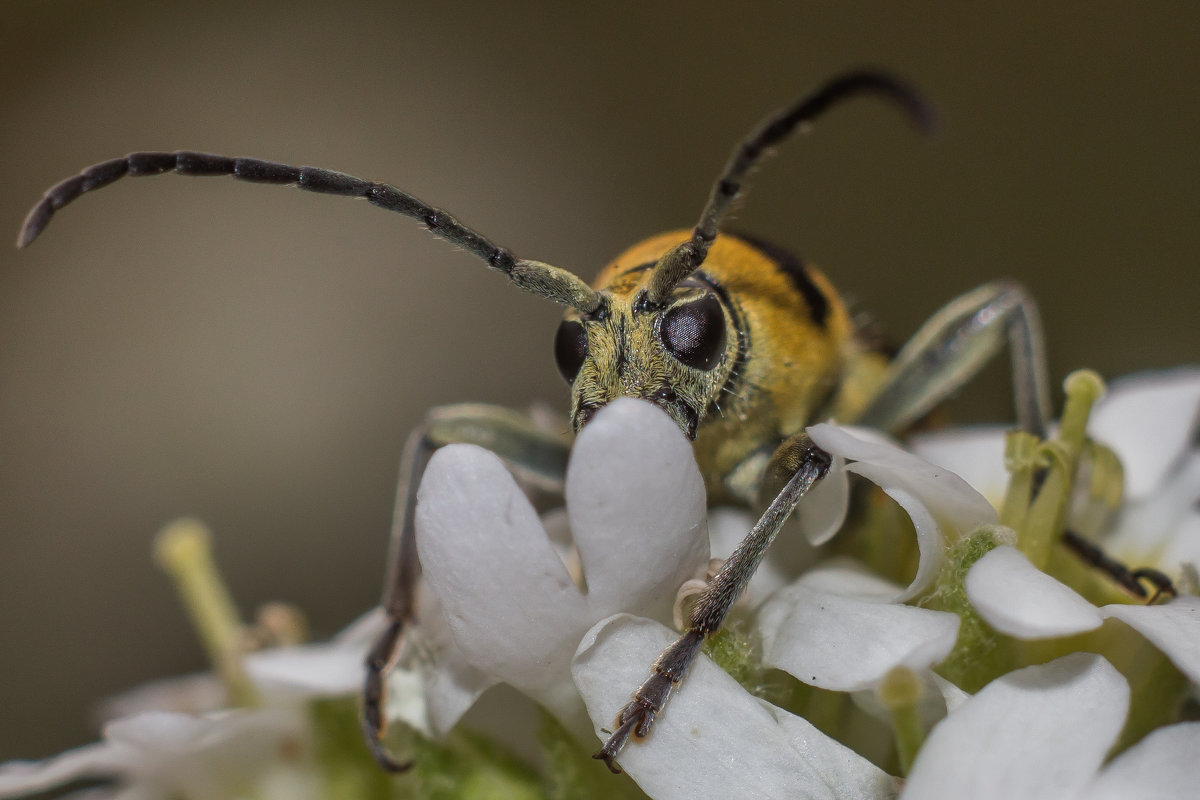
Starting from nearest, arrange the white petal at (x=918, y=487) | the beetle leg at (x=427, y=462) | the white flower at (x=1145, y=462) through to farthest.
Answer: the white petal at (x=918, y=487) → the beetle leg at (x=427, y=462) → the white flower at (x=1145, y=462)

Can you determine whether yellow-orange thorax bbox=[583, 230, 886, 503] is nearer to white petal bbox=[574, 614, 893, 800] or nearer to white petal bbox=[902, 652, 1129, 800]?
white petal bbox=[574, 614, 893, 800]

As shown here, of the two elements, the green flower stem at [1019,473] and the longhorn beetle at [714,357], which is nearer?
the longhorn beetle at [714,357]

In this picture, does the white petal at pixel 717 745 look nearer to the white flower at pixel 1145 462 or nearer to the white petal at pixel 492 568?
the white petal at pixel 492 568

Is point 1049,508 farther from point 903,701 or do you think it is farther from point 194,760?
point 194,760

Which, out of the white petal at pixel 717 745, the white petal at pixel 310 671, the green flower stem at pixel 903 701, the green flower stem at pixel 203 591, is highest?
the green flower stem at pixel 903 701

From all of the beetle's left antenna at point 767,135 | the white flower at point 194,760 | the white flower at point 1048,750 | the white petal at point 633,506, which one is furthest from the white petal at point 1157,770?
the white flower at point 194,760

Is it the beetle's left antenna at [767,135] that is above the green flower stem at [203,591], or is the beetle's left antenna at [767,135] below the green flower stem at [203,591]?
above

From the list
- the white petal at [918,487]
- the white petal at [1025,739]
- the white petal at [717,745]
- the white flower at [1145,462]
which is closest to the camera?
Result: the white petal at [1025,739]

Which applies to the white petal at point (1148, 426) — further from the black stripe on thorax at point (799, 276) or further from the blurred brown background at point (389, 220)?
the blurred brown background at point (389, 220)
